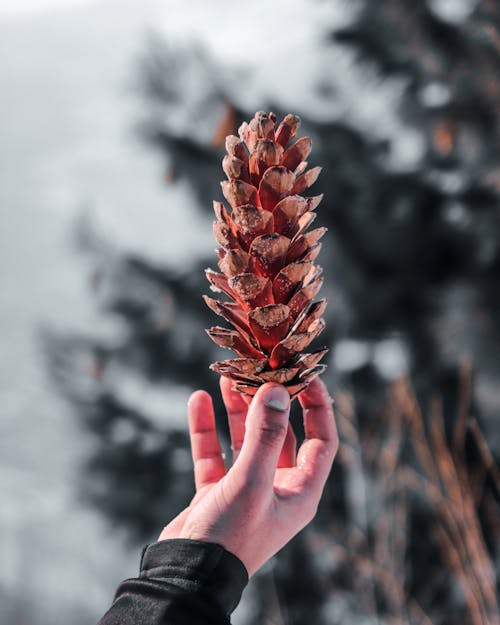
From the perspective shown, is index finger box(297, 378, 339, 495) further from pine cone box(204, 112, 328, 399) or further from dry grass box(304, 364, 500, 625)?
dry grass box(304, 364, 500, 625)

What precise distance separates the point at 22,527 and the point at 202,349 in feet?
31.6

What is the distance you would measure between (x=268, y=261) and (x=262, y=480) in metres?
0.23

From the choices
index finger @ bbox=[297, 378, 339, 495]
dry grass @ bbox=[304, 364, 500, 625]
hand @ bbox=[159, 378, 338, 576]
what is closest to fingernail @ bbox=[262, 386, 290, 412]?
hand @ bbox=[159, 378, 338, 576]

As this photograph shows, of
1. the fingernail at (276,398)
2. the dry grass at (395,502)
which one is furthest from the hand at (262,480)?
the dry grass at (395,502)

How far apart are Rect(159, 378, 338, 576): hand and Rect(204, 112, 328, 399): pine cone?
4cm

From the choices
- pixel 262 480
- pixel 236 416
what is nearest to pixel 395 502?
pixel 236 416

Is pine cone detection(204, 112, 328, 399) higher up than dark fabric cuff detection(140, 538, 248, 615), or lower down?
higher up

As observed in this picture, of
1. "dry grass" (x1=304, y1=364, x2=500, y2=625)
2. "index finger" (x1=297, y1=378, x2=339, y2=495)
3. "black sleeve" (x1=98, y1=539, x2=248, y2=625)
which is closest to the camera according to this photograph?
"black sleeve" (x1=98, y1=539, x2=248, y2=625)

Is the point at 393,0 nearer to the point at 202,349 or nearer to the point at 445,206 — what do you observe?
the point at 445,206

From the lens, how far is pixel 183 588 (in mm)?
616

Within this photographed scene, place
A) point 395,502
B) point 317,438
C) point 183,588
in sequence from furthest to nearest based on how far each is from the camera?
1. point 395,502
2. point 317,438
3. point 183,588

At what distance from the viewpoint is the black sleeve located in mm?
599

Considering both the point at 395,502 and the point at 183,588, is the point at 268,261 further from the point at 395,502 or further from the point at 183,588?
the point at 395,502

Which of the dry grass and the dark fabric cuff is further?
the dry grass
